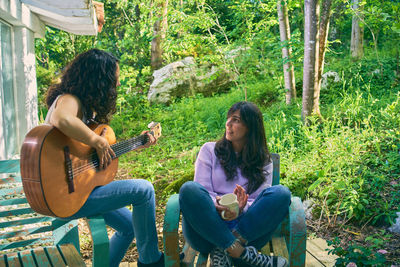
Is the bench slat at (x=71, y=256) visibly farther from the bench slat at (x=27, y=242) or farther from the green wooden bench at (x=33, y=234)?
the bench slat at (x=27, y=242)

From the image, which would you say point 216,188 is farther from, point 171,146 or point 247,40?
point 247,40

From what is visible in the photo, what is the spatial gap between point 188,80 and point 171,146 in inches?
134

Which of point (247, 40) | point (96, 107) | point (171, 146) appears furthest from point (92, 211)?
point (247, 40)

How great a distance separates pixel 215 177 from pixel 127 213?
26.6 inches

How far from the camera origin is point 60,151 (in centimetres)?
201

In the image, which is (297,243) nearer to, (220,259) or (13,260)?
(220,259)

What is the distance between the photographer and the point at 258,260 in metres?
2.18

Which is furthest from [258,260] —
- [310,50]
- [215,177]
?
[310,50]

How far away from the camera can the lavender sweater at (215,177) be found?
2.59 m

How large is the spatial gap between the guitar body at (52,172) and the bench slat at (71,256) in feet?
0.89

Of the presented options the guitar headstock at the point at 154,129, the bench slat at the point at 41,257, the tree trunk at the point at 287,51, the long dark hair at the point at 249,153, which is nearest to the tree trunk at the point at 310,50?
the tree trunk at the point at 287,51

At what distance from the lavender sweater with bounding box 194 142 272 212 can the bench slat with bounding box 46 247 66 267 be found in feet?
3.29

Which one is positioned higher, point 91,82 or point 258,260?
point 91,82

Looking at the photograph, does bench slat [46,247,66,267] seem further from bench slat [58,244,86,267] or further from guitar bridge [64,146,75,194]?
guitar bridge [64,146,75,194]
